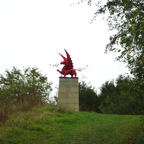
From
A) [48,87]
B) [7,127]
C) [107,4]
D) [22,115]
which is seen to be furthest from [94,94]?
[107,4]

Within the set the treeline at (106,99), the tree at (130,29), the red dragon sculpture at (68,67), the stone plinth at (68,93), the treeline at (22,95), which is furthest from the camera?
the treeline at (106,99)

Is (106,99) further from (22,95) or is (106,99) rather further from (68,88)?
(22,95)

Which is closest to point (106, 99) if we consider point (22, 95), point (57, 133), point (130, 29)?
point (22, 95)

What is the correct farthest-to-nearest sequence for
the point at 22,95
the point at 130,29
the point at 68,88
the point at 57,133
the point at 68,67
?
the point at 68,67 < the point at 68,88 < the point at 22,95 < the point at 57,133 < the point at 130,29

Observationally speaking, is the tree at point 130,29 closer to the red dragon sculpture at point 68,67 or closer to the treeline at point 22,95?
the treeline at point 22,95

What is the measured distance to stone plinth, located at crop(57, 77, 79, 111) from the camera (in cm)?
1485

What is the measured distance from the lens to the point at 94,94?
25.8 m

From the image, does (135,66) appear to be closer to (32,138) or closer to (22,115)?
(32,138)

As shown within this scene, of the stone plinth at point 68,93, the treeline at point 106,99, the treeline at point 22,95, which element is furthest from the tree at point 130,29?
the treeline at point 106,99

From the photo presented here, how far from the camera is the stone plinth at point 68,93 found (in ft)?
48.7

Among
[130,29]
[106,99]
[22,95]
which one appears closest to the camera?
[130,29]

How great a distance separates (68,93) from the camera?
→ 15.1m

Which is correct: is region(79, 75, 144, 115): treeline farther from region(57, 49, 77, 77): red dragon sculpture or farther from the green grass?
the green grass

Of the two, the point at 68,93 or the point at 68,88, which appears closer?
the point at 68,93
